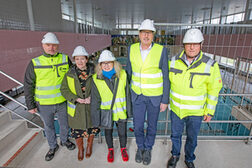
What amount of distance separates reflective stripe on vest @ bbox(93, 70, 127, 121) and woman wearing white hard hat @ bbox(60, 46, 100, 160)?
16 centimetres

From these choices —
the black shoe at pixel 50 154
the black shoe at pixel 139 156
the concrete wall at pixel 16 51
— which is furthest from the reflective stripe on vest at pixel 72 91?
the concrete wall at pixel 16 51

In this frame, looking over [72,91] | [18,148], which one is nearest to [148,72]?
[72,91]

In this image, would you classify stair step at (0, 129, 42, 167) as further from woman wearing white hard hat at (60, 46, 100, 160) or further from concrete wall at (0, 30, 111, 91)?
concrete wall at (0, 30, 111, 91)

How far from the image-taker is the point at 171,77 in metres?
1.83

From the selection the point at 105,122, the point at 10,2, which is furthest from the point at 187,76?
the point at 10,2

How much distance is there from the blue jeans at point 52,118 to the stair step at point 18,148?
347 mm

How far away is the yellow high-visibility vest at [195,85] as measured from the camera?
1673 mm

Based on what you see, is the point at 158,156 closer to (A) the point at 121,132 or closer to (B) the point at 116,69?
(A) the point at 121,132

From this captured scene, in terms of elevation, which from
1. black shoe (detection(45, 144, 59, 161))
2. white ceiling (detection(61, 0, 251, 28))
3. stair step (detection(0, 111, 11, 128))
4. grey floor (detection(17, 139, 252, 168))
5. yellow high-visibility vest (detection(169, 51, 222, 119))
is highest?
white ceiling (detection(61, 0, 251, 28))

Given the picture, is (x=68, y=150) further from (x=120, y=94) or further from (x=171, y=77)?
(x=171, y=77)

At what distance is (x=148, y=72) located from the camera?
5.92ft

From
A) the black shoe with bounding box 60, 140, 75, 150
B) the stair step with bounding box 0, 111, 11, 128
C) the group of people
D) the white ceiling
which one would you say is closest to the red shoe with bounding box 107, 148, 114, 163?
the group of people

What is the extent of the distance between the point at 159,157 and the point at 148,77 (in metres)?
1.17

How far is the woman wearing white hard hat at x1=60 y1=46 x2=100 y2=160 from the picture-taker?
6.33 feet
